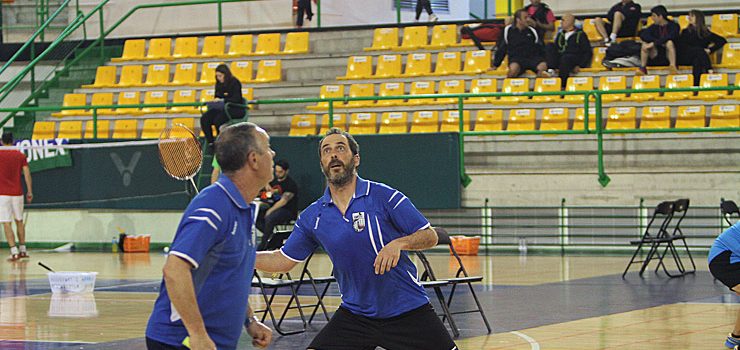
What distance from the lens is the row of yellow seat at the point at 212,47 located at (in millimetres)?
29203

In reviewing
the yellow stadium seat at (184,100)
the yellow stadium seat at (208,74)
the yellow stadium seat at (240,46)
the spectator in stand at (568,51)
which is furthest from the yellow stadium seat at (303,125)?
the spectator in stand at (568,51)

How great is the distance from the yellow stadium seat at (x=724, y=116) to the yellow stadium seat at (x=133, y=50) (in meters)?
14.4

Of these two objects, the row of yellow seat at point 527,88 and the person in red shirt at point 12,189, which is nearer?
the person in red shirt at point 12,189

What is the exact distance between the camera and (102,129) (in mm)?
27734

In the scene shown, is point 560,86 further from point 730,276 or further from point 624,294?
point 730,276

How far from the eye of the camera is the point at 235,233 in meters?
5.12

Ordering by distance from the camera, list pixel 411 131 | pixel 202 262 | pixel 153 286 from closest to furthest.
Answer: pixel 202 262 → pixel 153 286 → pixel 411 131

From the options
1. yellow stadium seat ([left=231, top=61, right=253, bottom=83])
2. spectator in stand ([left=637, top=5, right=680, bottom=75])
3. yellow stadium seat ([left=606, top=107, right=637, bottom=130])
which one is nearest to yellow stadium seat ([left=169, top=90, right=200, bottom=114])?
yellow stadium seat ([left=231, top=61, right=253, bottom=83])

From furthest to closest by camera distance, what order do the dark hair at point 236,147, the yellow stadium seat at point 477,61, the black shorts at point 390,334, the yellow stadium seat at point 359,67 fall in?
the yellow stadium seat at point 359,67, the yellow stadium seat at point 477,61, the black shorts at point 390,334, the dark hair at point 236,147

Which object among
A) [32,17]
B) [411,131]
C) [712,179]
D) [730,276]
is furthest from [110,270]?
[32,17]

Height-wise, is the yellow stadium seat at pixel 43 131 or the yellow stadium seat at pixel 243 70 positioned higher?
the yellow stadium seat at pixel 243 70

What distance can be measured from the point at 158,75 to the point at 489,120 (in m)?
9.32

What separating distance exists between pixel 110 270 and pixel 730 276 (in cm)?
1246

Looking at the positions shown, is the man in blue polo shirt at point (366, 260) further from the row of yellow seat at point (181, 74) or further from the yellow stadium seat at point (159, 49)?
the yellow stadium seat at point (159, 49)
